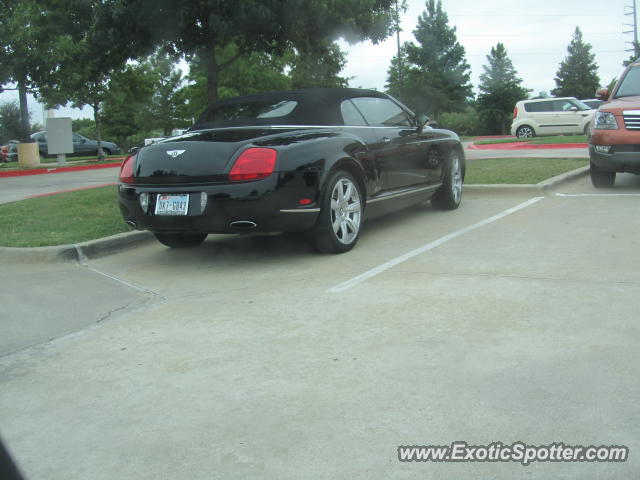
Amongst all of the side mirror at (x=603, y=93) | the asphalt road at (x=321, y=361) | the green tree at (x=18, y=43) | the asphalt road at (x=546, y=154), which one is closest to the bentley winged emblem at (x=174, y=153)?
the asphalt road at (x=321, y=361)

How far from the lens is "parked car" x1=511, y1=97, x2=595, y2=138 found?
2712cm

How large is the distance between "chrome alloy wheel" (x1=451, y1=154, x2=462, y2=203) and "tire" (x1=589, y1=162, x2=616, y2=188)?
225 centimetres

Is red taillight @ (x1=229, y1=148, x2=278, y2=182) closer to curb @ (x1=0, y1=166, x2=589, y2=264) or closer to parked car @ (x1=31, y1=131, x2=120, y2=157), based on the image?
curb @ (x1=0, y1=166, x2=589, y2=264)

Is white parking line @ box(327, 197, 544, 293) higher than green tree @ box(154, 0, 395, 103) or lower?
lower

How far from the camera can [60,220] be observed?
798 cm

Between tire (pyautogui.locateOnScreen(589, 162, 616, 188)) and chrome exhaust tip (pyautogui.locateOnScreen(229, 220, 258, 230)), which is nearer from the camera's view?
chrome exhaust tip (pyautogui.locateOnScreen(229, 220, 258, 230))

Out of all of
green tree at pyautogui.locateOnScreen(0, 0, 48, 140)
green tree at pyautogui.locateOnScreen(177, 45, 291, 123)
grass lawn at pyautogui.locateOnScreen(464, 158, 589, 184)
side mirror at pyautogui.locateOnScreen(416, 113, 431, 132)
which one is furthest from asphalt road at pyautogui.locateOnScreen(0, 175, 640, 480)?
green tree at pyautogui.locateOnScreen(177, 45, 291, 123)

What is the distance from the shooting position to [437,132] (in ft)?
27.2

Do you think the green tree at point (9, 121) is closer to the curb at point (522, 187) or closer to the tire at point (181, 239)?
the curb at point (522, 187)

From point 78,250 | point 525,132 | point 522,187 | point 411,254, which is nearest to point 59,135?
point 525,132

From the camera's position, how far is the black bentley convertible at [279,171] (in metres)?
5.61

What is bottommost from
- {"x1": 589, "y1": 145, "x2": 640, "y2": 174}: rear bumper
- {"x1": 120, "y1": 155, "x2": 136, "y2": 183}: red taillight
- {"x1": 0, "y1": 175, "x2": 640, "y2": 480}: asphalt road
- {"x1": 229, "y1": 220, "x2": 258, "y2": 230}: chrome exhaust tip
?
{"x1": 0, "y1": 175, "x2": 640, "y2": 480}: asphalt road

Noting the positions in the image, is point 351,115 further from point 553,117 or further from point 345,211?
point 553,117

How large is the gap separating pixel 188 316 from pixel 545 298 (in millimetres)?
2209
